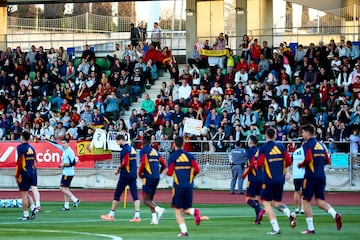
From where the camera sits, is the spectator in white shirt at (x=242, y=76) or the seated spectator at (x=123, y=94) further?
the seated spectator at (x=123, y=94)

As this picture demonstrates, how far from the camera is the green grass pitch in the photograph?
64.7 feet

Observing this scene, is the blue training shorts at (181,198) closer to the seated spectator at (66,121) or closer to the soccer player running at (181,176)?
the soccer player running at (181,176)

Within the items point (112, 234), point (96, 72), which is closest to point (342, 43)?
point (96, 72)

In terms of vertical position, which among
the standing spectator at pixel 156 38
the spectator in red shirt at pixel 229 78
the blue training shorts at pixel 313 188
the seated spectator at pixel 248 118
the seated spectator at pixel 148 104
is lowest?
the blue training shorts at pixel 313 188

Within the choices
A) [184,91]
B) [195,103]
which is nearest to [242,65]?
[184,91]

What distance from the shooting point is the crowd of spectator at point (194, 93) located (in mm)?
38406

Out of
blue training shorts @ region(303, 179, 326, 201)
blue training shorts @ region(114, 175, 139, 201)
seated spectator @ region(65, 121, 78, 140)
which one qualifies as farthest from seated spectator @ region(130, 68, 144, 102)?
blue training shorts @ region(303, 179, 326, 201)

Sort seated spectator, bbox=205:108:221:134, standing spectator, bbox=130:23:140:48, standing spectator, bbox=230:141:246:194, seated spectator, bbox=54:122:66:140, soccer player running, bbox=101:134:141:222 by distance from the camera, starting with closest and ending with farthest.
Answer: soccer player running, bbox=101:134:141:222, standing spectator, bbox=230:141:246:194, seated spectator, bbox=205:108:221:134, seated spectator, bbox=54:122:66:140, standing spectator, bbox=130:23:140:48

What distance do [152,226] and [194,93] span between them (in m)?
19.1

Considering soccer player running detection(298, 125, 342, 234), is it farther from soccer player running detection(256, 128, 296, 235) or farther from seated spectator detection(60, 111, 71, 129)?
seated spectator detection(60, 111, 71, 129)

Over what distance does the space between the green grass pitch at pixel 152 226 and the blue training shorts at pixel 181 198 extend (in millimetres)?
598

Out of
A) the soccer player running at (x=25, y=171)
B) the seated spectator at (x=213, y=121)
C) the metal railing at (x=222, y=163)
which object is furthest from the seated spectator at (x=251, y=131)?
the soccer player running at (x=25, y=171)

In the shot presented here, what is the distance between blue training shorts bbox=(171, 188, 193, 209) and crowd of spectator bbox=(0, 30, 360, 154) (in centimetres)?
1703

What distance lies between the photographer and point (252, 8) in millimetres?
48219
